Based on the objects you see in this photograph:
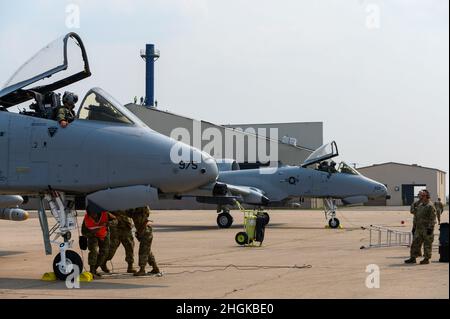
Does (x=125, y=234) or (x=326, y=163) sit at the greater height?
(x=326, y=163)

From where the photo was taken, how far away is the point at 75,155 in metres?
10.7

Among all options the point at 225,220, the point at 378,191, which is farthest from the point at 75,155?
the point at 378,191

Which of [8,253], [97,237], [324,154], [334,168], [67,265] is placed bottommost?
[8,253]

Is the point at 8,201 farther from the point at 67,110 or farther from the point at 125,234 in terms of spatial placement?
the point at 67,110

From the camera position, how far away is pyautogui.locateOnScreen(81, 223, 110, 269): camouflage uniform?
1180 centimetres

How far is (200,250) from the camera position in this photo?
17141mm

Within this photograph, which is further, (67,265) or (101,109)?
(101,109)

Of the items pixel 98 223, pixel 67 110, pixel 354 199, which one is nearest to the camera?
pixel 67 110

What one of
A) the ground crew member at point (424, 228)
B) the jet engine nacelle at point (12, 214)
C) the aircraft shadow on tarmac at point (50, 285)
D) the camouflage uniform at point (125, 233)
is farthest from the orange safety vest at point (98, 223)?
the jet engine nacelle at point (12, 214)

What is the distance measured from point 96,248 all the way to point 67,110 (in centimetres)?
244

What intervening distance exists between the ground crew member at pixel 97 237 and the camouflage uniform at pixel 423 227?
5915 mm
